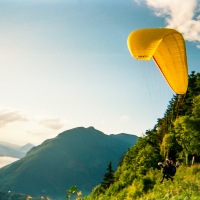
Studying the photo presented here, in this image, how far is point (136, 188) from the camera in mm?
27781

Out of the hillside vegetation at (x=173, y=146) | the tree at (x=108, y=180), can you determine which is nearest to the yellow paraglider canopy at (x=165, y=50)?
the hillside vegetation at (x=173, y=146)

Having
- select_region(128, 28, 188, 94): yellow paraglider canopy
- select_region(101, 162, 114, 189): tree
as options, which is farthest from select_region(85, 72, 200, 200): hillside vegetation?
select_region(128, 28, 188, 94): yellow paraglider canopy

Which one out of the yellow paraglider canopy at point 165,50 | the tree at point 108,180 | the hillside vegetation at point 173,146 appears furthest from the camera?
the tree at point 108,180

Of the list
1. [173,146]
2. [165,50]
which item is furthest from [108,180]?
[165,50]

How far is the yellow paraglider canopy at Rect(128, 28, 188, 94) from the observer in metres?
15.7

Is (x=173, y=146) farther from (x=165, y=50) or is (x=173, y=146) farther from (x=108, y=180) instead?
(x=165, y=50)

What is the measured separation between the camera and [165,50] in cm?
1734

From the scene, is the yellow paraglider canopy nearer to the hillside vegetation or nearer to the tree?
the hillside vegetation

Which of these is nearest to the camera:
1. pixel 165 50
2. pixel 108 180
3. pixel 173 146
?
pixel 165 50

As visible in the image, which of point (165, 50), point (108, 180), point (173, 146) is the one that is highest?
point (165, 50)

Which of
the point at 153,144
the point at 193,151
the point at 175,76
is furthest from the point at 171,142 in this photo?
the point at 175,76

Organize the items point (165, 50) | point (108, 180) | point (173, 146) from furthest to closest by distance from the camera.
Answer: point (108, 180) → point (173, 146) → point (165, 50)

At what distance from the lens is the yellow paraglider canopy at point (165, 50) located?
15719 mm

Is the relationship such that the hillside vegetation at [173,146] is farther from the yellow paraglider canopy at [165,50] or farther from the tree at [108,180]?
the yellow paraglider canopy at [165,50]
